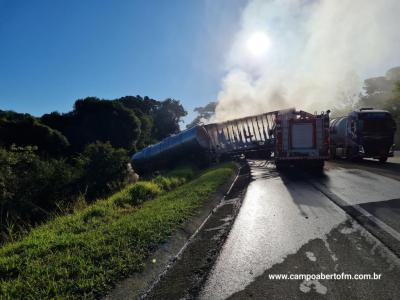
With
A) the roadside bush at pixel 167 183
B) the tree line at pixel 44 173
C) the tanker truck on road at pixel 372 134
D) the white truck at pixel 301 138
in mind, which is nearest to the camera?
the tree line at pixel 44 173

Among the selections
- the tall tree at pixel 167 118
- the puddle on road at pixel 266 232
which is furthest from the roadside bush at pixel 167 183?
the tall tree at pixel 167 118

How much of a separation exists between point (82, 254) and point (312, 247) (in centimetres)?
343

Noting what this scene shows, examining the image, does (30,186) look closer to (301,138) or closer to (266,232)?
(266,232)

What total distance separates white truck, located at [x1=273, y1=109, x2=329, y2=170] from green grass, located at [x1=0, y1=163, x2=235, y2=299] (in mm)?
8624

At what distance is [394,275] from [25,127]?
33.1 metres

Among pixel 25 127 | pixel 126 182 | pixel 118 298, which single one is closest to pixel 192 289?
pixel 118 298

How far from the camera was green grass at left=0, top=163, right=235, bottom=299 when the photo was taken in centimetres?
409

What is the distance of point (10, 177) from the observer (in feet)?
35.6

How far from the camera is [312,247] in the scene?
5180 mm

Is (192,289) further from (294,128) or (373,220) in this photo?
(294,128)

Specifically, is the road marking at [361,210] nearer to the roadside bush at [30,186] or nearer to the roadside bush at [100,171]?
the roadside bush at [30,186]

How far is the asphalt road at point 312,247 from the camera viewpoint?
3863 mm

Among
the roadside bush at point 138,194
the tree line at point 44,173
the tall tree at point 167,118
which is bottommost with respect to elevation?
the tall tree at point 167,118

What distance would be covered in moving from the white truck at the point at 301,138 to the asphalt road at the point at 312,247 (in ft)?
20.4
